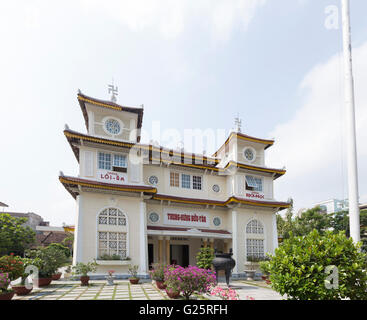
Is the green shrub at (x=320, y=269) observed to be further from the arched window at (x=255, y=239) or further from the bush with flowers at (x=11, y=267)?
the arched window at (x=255, y=239)

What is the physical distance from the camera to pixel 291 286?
5789 millimetres

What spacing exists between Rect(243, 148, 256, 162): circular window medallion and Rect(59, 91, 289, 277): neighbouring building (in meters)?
0.08

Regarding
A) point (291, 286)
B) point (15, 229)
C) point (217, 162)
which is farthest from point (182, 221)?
point (15, 229)

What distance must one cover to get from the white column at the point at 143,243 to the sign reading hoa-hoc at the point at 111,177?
1.89 meters

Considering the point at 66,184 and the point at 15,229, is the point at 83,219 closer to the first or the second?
the point at 66,184

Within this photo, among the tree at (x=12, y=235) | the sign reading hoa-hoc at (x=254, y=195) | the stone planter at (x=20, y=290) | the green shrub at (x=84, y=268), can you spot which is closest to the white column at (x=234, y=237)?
the sign reading hoa-hoc at (x=254, y=195)

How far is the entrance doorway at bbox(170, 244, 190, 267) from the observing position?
1977 cm

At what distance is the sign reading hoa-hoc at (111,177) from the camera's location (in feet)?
51.6

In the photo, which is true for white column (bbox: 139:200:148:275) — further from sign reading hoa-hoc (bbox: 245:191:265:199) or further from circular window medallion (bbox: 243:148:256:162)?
circular window medallion (bbox: 243:148:256:162)

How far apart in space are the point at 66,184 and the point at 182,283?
9.43 m

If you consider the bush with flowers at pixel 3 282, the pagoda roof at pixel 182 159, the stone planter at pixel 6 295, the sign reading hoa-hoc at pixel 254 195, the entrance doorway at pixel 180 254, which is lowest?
the entrance doorway at pixel 180 254

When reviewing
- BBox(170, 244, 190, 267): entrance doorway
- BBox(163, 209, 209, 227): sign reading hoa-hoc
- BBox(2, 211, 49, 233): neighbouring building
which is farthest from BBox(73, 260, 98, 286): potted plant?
BBox(2, 211, 49, 233): neighbouring building

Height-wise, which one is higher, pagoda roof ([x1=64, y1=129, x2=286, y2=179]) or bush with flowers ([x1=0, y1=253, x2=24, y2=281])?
pagoda roof ([x1=64, y1=129, x2=286, y2=179])

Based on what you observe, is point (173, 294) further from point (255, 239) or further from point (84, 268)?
point (255, 239)
